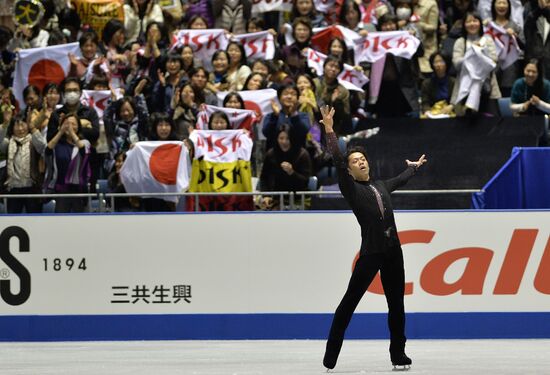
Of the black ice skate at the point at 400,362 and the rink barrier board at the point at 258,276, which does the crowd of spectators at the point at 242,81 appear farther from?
the black ice skate at the point at 400,362

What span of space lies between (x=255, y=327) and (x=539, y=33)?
689 centimetres

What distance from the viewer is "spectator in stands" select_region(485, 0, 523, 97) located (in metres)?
20.2

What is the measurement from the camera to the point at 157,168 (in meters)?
18.1

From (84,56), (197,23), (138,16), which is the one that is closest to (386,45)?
(197,23)

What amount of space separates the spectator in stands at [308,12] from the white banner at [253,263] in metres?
5.76

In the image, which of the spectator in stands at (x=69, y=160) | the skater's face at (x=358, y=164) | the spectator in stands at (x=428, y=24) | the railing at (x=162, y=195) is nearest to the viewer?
the skater's face at (x=358, y=164)

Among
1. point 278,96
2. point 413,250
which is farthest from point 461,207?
point 278,96

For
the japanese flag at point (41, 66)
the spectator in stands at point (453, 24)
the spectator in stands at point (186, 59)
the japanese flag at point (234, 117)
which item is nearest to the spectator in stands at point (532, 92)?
the spectator in stands at point (453, 24)

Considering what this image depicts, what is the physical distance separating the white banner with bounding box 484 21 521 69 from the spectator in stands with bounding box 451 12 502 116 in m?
0.14

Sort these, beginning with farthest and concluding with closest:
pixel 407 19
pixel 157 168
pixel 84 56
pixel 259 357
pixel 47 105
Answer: pixel 84 56 < pixel 407 19 < pixel 47 105 < pixel 157 168 < pixel 259 357

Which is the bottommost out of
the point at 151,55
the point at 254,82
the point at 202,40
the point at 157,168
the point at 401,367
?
the point at 401,367

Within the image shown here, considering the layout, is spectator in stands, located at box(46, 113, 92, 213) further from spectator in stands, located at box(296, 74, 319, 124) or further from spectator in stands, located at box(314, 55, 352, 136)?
spectator in stands, located at box(314, 55, 352, 136)

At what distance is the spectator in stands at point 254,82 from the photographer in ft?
64.7

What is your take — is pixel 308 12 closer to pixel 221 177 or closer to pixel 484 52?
pixel 484 52
